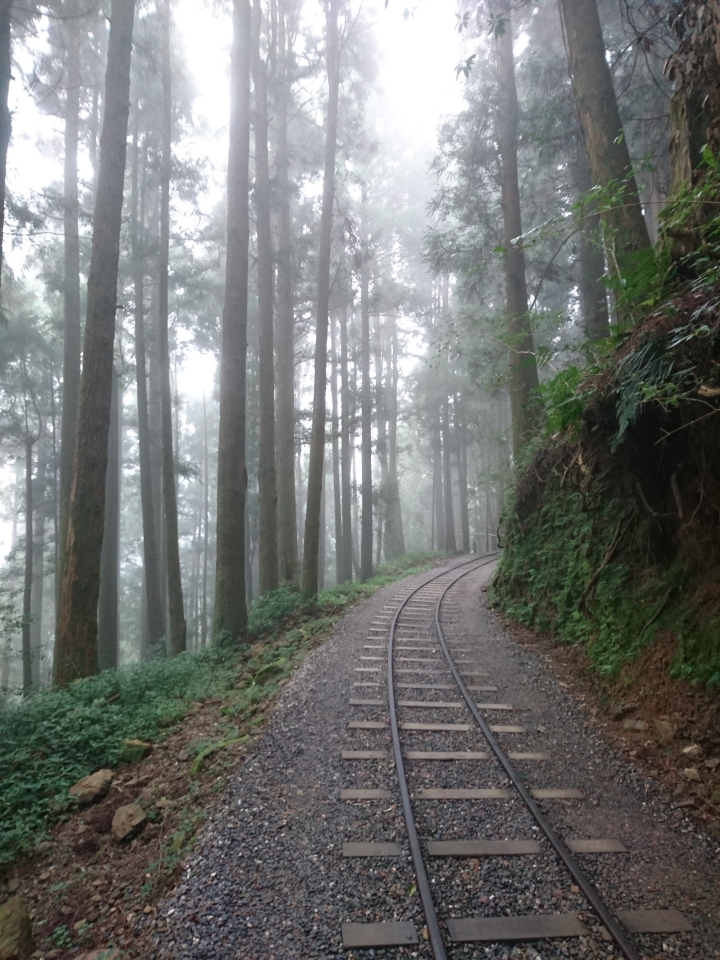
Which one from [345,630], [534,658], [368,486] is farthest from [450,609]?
[368,486]

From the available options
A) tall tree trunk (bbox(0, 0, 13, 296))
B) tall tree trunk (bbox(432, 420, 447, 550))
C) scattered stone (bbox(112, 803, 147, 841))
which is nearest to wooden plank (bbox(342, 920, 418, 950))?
scattered stone (bbox(112, 803, 147, 841))

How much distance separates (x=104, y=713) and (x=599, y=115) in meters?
9.84

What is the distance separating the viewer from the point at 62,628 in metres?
7.78

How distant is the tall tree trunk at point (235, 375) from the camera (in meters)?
10.3

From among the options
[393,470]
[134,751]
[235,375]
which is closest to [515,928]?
[134,751]

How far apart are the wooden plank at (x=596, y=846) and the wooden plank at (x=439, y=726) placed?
6.43 ft

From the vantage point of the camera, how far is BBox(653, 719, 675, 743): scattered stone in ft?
16.7

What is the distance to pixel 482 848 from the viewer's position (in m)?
3.71

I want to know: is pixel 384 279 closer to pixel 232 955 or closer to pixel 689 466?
pixel 689 466

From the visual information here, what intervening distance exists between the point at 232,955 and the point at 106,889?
157 centimetres

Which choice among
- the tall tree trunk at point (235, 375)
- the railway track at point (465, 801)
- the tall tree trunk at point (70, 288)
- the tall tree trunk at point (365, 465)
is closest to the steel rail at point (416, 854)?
the railway track at point (465, 801)

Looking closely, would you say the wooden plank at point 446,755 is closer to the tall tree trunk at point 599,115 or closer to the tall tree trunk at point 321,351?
the tall tree trunk at point 599,115

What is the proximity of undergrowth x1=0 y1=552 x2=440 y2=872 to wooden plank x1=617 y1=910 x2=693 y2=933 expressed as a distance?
3.99 m

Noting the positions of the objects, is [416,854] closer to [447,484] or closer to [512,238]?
[512,238]
